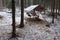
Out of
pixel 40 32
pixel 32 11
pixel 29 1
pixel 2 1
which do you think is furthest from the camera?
pixel 29 1

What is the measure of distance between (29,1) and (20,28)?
48.3ft

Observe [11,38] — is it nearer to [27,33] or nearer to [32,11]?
[27,33]

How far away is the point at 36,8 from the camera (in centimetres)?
1159

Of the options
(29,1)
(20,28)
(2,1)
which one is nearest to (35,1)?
(29,1)

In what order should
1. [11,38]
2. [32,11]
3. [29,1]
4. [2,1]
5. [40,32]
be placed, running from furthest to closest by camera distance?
[29,1] < [2,1] < [32,11] < [40,32] < [11,38]

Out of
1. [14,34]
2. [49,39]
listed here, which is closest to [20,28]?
[14,34]

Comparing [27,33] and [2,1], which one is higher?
[2,1]

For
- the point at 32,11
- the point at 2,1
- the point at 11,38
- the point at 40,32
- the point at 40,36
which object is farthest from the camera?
the point at 2,1

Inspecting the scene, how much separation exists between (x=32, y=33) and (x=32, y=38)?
865 mm

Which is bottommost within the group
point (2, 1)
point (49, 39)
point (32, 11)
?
point (49, 39)

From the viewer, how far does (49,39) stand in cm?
741

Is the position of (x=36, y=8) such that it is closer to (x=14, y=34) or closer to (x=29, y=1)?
(x=14, y=34)

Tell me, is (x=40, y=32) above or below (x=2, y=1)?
below

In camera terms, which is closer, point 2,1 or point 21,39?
point 21,39
